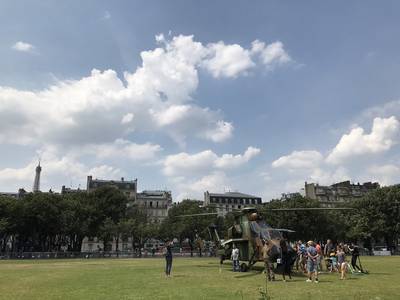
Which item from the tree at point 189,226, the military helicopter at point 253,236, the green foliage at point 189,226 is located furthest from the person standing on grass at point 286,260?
the green foliage at point 189,226

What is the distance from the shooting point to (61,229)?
229ft

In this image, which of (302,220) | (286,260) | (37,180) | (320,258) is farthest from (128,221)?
(37,180)

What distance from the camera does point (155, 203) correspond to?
137 m

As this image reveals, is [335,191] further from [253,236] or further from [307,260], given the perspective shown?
[307,260]

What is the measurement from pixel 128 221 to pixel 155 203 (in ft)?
197

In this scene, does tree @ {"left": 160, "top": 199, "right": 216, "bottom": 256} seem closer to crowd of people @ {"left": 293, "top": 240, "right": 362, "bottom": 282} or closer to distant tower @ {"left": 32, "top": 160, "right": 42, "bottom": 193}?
crowd of people @ {"left": 293, "top": 240, "right": 362, "bottom": 282}

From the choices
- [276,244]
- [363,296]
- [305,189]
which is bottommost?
[363,296]

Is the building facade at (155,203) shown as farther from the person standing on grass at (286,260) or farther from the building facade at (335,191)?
the person standing on grass at (286,260)

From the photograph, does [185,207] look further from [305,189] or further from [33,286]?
[33,286]

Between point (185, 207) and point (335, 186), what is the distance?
240ft

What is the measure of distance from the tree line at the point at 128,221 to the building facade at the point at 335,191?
45079 mm

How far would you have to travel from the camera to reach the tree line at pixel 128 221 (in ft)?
222

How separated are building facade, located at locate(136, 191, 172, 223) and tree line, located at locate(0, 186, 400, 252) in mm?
45788

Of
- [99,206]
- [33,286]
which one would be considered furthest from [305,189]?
[33,286]
